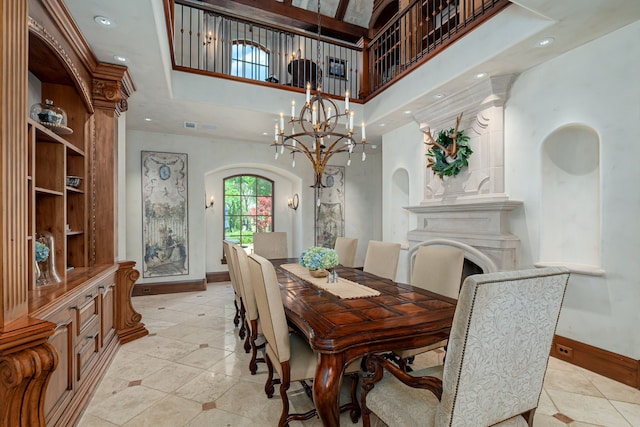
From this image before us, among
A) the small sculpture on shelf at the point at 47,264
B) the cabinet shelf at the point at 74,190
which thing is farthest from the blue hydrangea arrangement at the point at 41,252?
the cabinet shelf at the point at 74,190

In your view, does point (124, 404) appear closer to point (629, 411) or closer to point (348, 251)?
point (348, 251)

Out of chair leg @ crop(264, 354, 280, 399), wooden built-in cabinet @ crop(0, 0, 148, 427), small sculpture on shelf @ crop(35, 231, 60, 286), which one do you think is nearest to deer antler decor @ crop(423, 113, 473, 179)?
chair leg @ crop(264, 354, 280, 399)

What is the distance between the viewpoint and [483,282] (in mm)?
1124

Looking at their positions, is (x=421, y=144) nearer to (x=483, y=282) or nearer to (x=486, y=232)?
(x=486, y=232)

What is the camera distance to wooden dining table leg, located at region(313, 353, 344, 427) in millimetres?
1547

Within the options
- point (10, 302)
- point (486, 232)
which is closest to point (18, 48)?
point (10, 302)

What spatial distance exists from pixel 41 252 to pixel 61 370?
31.5 inches

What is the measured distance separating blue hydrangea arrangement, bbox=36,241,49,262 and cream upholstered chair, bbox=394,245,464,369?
2620 millimetres

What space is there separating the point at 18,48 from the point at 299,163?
5.11 metres

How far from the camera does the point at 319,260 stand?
278cm

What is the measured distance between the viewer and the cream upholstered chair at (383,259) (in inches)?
127

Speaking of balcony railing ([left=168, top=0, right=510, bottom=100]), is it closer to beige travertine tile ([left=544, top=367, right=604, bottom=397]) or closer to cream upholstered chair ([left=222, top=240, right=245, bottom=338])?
cream upholstered chair ([left=222, top=240, right=245, bottom=338])

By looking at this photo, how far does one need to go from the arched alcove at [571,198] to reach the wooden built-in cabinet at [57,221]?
389 cm

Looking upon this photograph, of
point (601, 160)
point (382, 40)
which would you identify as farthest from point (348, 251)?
point (382, 40)
